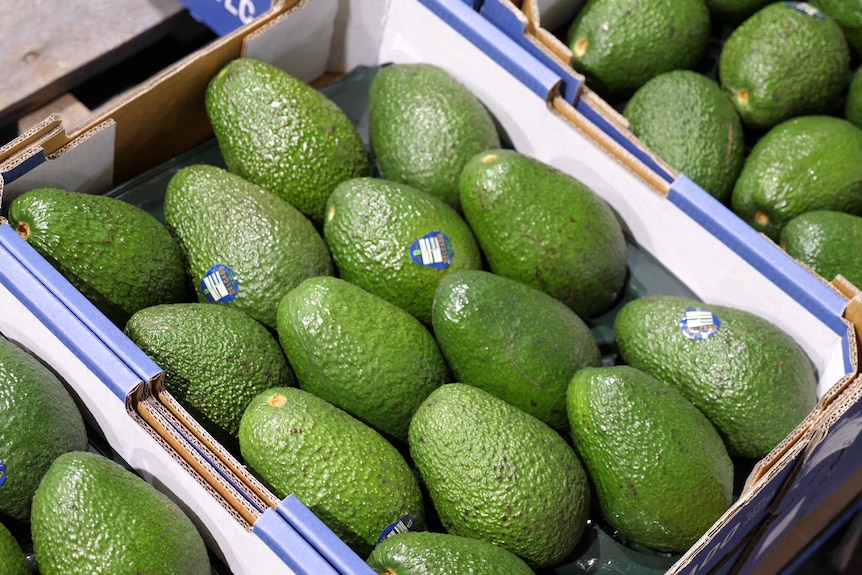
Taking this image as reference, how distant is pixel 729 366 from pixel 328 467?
2.46 ft

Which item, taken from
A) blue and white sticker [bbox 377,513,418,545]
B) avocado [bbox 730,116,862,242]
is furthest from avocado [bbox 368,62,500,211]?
blue and white sticker [bbox 377,513,418,545]

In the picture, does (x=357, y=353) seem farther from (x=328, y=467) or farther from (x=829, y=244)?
(x=829, y=244)

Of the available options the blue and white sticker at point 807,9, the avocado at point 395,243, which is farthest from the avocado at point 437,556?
the blue and white sticker at point 807,9

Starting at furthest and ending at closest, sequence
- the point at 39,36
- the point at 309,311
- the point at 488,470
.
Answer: the point at 39,36 < the point at 309,311 < the point at 488,470

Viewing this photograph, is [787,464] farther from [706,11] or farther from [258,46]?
[258,46]

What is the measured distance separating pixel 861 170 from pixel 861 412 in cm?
55

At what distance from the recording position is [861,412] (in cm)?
177

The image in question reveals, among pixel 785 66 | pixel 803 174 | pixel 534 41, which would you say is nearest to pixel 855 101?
pixel 785 66

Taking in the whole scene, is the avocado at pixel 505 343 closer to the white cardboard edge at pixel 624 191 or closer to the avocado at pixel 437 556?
the avocado at pixel 437 556

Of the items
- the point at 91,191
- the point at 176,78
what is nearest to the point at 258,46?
the point at 176,78

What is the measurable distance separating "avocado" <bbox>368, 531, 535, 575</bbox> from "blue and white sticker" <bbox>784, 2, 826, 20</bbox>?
4.97 ft

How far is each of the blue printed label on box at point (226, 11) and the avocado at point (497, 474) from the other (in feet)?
3.90

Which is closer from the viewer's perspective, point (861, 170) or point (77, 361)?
point (77, 361)

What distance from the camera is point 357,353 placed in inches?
61.6
